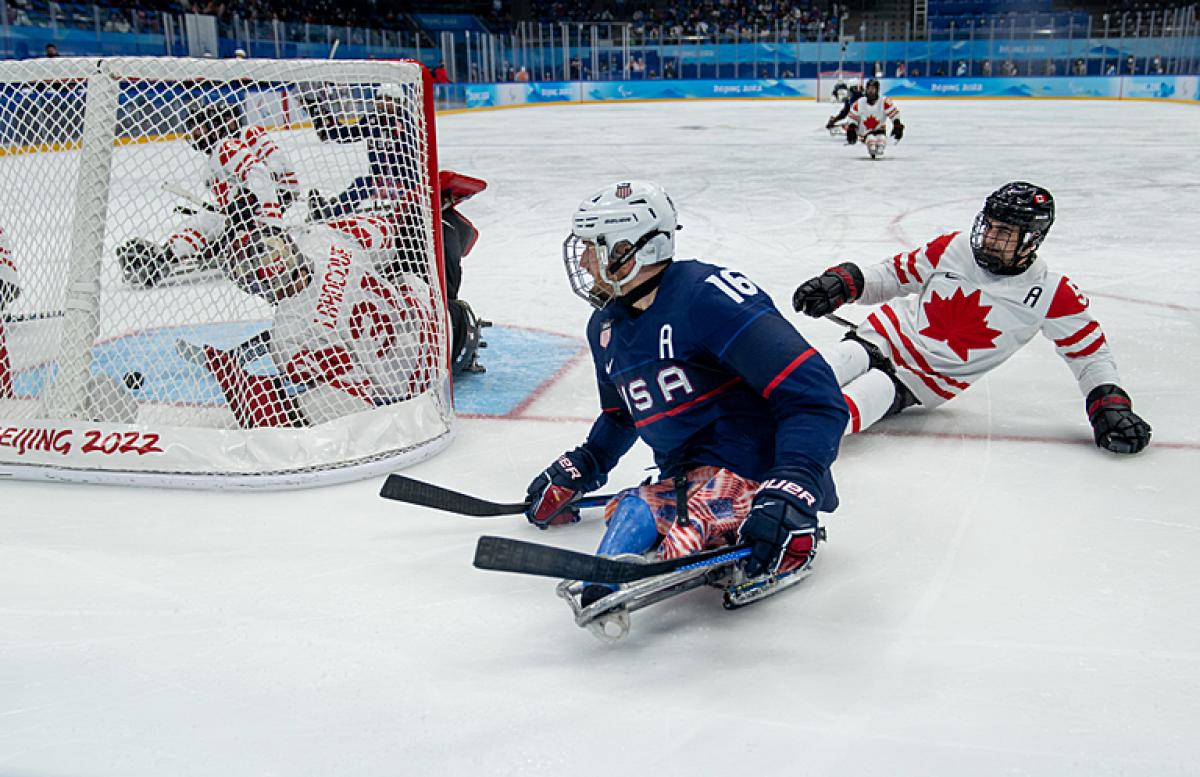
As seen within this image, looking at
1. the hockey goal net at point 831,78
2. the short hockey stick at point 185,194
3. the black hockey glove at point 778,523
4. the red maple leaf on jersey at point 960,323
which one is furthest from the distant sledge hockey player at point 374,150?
the hockey goal net at point 831,78

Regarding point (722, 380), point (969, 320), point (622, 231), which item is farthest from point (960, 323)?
point (622, 231)

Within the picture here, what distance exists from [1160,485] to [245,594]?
2.22 m

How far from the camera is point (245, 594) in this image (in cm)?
229

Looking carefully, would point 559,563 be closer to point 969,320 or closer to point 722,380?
point 722,380

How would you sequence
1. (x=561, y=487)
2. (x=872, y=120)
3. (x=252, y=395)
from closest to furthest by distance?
(x=561, y=487) < (x=252, y=395) < (x=872, y=120)

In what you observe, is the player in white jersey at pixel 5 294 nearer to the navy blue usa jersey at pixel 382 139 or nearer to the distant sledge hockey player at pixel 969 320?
the navy blue usa jersey at pixel 382 139

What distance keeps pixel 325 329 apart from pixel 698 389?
55.1 inches

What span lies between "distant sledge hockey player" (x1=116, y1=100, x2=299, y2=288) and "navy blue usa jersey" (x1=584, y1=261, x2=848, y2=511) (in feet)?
4.05

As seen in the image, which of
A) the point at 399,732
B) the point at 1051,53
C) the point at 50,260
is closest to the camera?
the point at 399,732

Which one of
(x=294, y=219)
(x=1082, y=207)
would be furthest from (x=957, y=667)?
(x=1082, y=207)

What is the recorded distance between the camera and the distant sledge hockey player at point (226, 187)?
10.1 ft

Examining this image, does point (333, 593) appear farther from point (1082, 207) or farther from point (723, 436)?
point (1082, 207)

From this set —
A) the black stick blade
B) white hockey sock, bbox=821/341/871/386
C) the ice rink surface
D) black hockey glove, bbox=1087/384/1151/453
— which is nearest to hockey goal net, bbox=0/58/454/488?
the ice rink surface

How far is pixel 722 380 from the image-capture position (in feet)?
7.19
